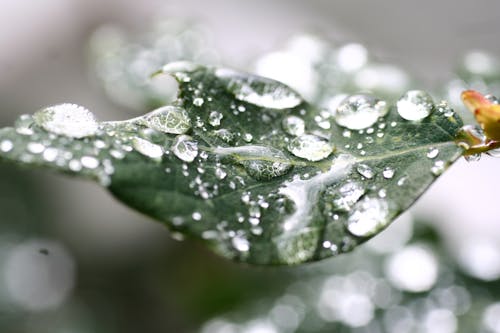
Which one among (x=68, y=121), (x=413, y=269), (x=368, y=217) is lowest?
(x=413, y=269)

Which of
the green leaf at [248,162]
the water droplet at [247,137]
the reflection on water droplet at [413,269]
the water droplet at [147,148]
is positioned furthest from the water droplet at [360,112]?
the reflection on water droplet at [413,269]

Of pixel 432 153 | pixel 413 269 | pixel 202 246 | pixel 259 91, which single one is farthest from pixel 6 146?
pixel 202 246

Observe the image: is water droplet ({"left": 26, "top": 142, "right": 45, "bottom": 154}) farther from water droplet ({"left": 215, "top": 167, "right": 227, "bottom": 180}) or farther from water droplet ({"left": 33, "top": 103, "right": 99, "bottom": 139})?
water droplet ({"left": 215, "top": 167, "right": 227, "bottom": 180})

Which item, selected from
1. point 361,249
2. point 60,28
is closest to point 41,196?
point 60,28

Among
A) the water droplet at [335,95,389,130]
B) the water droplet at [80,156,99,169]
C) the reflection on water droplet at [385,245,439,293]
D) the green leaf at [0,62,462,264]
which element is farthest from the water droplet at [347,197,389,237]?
the reflection on water droplet at [385,245,439,293]

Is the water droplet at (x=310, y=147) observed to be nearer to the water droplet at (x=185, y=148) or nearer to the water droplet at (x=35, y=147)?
the water droplet at (x=185, y=148)

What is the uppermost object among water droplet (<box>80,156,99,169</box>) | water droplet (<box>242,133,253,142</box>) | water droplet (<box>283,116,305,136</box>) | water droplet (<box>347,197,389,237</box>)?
water droplet (<box>80,156,99,169</box>)

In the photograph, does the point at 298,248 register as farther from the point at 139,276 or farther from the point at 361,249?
the point at 139,276

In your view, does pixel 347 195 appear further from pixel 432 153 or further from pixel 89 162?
pixel 89 162
